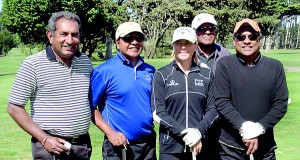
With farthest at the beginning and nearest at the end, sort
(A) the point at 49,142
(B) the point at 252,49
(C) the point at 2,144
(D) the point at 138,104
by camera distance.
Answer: (C) the point at 2,144 → (D) the point at 138,104 → (B) the point at 252,49 → (A) the point at 49,142

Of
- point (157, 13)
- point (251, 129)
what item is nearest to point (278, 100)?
point (251, 129)

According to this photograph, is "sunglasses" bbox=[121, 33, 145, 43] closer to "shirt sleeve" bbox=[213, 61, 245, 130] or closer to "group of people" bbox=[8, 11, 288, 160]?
"group of people" bbox=[8, 11, 288, 160]

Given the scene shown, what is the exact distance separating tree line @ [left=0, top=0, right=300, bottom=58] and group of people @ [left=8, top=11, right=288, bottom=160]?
39.6m

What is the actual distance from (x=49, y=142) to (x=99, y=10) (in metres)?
44.6

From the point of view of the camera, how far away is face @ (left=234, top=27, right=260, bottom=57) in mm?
4352

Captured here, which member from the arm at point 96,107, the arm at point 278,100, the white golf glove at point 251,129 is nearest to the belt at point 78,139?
the arm at point 96,107

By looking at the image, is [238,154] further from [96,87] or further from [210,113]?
[96,87]

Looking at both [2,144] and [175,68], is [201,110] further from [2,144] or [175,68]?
Result: [2,144]

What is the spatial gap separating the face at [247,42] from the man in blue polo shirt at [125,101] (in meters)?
1.10

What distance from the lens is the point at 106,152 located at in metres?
4.79

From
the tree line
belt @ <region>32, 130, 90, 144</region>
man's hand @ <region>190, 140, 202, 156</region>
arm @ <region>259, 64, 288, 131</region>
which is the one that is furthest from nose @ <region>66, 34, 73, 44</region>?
the tree line

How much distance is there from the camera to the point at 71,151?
14.1 feet

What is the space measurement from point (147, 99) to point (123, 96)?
0.92 feet

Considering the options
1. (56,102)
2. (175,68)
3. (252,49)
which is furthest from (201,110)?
(56,102)
